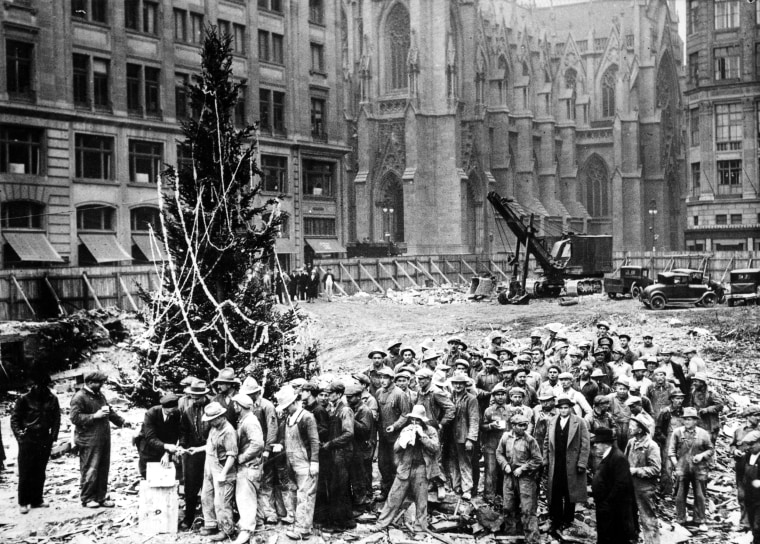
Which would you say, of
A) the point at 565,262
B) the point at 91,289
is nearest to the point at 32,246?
the point at 91,289

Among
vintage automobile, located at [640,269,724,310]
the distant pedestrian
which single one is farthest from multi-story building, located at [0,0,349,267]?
the distant pedestrian

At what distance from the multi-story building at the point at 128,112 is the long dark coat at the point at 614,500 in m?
24.2

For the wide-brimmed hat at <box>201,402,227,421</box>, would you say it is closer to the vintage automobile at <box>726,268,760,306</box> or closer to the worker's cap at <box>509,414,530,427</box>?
the worker's cap at <box>509,414,530,427</box>

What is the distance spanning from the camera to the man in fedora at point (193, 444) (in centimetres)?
1010

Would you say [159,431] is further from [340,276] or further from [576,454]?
[340,276]

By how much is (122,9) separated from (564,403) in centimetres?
3080

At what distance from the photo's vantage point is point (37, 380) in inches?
439

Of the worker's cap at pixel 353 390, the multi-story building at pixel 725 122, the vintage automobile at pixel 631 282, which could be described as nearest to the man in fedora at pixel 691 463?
the worker's cap at pixel 353 390

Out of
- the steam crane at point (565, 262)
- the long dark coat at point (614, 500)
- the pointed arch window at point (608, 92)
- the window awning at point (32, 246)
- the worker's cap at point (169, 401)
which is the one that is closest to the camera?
the long dark coat at point (614, 500)

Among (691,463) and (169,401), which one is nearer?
(169,401)

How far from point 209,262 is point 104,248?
22.0 meters

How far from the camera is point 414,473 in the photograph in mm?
10211

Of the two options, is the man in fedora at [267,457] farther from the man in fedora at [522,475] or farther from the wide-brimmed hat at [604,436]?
the wide-brimmed hat at [604,436]

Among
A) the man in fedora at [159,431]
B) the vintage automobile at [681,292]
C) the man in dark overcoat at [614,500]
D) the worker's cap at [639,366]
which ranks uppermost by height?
the vintage automobile at [681,292]
